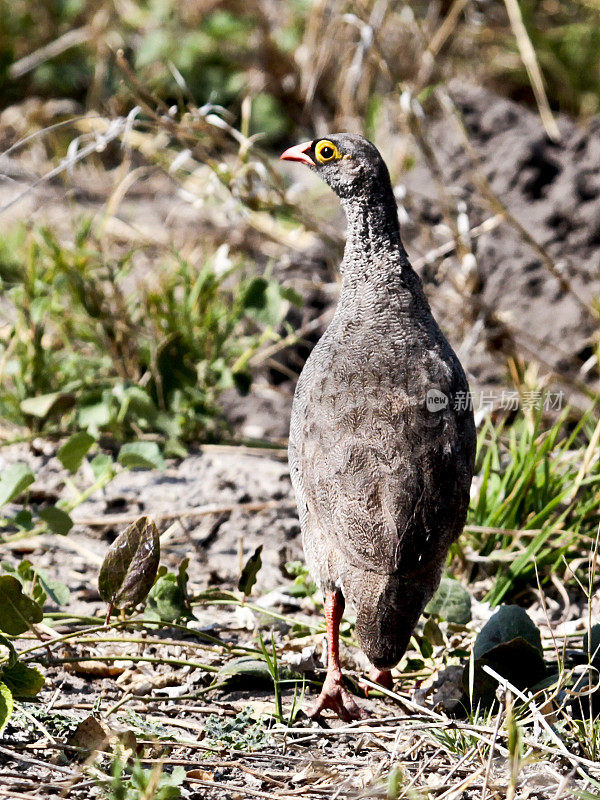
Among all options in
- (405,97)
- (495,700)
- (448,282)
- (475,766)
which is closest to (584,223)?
(448,282)

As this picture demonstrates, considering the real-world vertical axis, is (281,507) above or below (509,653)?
below

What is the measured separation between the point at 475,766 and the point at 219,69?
690 centimetres

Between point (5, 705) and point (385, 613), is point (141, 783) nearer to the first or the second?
point (5, 705)

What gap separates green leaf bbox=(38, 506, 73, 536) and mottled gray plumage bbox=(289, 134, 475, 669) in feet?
2.88

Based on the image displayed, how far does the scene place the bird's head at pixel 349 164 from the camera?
369 cm

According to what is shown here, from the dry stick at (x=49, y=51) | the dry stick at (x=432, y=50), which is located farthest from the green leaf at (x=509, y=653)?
the dry stick at (x=49, y=51)

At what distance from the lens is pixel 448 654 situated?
11.5 feet

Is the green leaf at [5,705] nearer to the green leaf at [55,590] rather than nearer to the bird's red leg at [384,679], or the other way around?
the green leaf at [55,590]

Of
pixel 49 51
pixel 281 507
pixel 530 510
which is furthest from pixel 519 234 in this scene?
pixel 49 51

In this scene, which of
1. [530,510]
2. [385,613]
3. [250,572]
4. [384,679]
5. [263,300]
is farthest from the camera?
[263,300]

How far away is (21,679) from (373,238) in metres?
1.92

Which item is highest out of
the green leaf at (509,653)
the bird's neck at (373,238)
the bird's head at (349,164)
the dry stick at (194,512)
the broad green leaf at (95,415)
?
the bird's head at (349,164)

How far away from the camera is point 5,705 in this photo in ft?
8.60

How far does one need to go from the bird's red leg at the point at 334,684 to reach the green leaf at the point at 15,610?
91 centimetres
